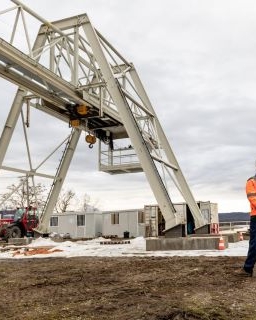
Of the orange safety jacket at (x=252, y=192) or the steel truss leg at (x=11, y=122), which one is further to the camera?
the steel truss leg at (x=11, y=122)

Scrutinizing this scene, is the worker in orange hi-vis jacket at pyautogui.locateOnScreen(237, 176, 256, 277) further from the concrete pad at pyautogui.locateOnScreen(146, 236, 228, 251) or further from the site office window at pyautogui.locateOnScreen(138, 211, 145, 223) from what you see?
the site office window at pyautogui.locateOnScreen(138, 211, 145, 223)

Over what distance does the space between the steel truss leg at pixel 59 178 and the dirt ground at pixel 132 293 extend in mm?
12871

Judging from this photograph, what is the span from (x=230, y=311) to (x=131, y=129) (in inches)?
408

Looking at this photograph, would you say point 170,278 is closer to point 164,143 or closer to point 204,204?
point 164,143

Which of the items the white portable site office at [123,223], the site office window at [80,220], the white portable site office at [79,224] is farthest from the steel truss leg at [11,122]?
the site office window at [80,220]

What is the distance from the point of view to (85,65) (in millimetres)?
18969

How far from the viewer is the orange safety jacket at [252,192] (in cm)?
688

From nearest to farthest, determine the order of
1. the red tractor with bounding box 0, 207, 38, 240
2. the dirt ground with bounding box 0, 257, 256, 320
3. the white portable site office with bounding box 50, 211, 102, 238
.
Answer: the dirt ground with bounding box 0, 257, 256, 320
the red tractor with bounding box 0, 207, 38, 240
the white portable site office with bounding box 50, 211, 102, 238

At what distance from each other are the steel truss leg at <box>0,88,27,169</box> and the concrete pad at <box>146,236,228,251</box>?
7259mm

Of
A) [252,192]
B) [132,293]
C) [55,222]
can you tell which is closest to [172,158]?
[252,192]

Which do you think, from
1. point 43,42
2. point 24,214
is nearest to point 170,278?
point 43,42

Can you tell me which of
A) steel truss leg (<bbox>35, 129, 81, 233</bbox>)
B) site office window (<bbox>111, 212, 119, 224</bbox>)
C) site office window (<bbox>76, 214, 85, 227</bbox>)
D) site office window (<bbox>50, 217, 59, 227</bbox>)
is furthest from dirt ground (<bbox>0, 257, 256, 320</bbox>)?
site office window (<bbox>50, 217, 59, 227</bbox>)

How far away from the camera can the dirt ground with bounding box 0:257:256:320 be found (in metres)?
4.47

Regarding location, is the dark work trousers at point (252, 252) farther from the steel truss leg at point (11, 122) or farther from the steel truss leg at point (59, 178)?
the steel truss leg at point (59, 178)
